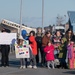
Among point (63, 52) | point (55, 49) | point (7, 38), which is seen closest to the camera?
point (63, 52)

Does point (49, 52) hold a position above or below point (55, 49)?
below

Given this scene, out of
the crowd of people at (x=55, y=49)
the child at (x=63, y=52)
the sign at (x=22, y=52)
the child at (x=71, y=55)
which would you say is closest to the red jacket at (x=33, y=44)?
the crowd of people at (x=55, y=49)

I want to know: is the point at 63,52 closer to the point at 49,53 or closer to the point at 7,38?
the point at 49,53

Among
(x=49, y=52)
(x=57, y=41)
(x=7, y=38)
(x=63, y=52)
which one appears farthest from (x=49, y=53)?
(x=7, y=38)

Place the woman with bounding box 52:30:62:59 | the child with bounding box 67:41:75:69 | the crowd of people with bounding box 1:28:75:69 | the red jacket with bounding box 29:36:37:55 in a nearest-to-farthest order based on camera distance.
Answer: the child with bounding box 67:41:75:69
the crowd of people with bounding box 1:28:75:69
the red jacket with bounding box 29:36:37:55
the woman with bounding box 52:30:62:59

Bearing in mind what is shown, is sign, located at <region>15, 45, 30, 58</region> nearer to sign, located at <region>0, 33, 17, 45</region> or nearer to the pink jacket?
sign, located at <region>0, 33, 17, 45</region>

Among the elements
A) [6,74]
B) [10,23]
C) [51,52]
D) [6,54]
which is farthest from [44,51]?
[10,23]

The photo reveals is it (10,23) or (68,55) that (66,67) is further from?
(10,23)

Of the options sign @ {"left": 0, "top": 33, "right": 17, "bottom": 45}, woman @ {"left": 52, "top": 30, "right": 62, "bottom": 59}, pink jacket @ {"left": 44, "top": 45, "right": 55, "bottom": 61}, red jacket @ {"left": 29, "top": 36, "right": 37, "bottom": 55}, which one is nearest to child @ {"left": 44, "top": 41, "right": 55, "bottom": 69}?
pink jacket @ {"left": 44, "top": 45, "right": 55, "bottom": 61}

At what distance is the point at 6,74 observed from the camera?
1500 cm

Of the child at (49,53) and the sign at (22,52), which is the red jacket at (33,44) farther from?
the child at (49,53)

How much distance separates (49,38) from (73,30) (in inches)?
54.3

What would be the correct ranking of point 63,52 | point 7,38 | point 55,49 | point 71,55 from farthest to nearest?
point 7,38, point 55,49, point 63,52, point 71,55

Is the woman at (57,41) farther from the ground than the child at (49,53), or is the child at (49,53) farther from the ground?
the woman at (57,41)
